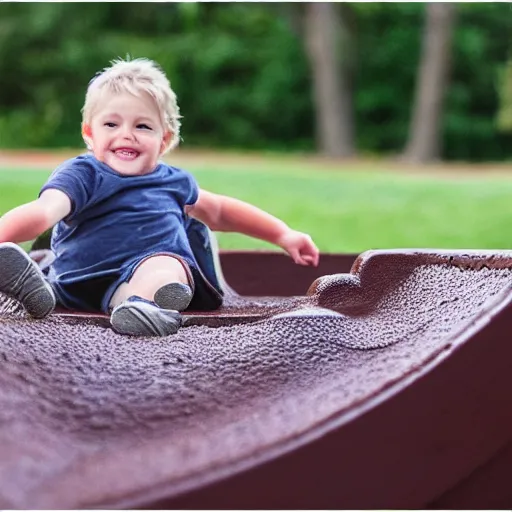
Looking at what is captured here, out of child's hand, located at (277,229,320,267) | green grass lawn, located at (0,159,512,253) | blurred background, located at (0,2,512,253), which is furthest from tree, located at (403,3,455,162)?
child's hand, located at (277,229,320,267)

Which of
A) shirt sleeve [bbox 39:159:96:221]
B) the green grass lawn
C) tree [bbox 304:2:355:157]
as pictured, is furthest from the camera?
tree [bbox 304:2:355:157]

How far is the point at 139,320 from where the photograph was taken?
0.86 meters

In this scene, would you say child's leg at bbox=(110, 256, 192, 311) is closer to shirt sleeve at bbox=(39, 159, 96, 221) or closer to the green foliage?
shirt sleeve at bbox=(39, 159, 96, 221)

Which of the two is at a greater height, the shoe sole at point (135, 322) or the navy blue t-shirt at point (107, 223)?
the navy blue t-shirt at point (107, 223)

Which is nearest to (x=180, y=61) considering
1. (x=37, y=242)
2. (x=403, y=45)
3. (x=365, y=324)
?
(x=403, y=45)

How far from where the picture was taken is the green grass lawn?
270 cm

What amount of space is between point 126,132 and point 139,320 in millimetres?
229

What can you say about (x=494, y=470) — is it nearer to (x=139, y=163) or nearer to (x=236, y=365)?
(x=236, y=365)

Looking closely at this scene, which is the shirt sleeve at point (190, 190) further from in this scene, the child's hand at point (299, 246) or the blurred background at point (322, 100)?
the blurred background at point (322, 100)

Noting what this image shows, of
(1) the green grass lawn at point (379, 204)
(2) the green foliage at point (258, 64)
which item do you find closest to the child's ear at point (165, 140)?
(1) the green grass lawn at point (379, 204)

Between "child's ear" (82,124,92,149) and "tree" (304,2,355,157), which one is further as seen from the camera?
"tree" (304,2,355,157)

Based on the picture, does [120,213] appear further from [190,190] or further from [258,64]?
[258,64]

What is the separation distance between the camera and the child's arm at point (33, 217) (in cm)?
89

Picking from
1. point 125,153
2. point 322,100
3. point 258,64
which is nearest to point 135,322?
point 125,153
